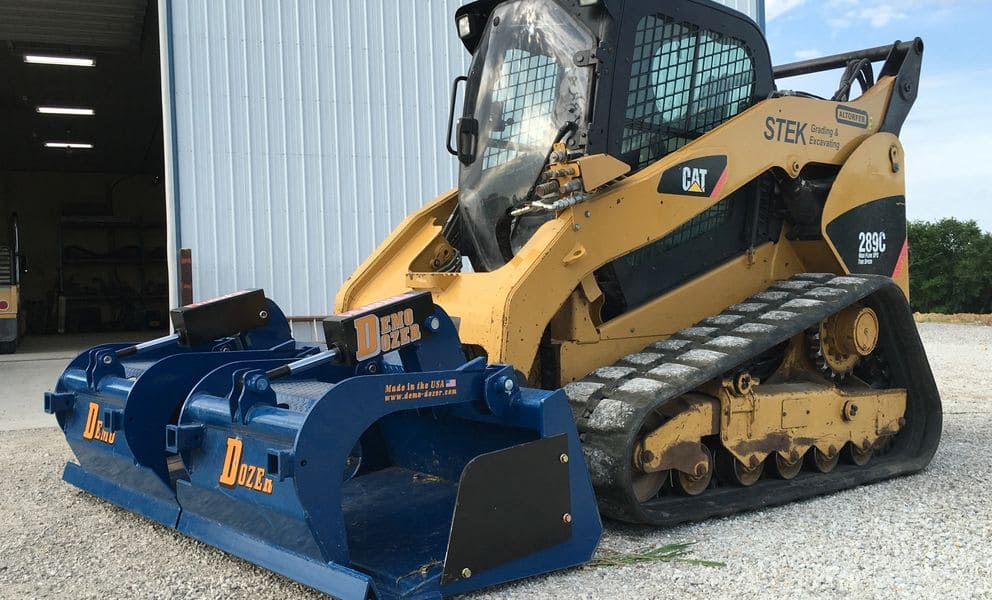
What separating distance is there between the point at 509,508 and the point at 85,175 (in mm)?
28009

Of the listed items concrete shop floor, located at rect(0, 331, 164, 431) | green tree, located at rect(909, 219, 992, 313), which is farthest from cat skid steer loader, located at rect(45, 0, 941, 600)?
green tree, located at rect(909, 219, 992, 313)

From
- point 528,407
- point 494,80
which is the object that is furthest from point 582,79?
point 528,407

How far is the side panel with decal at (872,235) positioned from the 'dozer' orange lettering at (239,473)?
12.6ft

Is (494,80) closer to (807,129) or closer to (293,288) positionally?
(807,129)

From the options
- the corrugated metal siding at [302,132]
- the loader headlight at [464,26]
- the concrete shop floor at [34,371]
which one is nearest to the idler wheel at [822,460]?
the loader headlight at [464,26]

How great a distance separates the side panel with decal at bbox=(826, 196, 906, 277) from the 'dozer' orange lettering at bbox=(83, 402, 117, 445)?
424cm

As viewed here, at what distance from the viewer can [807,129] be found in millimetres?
5617

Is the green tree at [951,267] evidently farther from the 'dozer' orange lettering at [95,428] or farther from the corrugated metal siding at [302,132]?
the 'dozer' orange lettering at [95,428]

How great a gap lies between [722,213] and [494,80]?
1.55 metres

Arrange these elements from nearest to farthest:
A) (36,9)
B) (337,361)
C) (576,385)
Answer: (337,361) < (576,385) < (36,9)

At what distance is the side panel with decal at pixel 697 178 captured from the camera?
489cm

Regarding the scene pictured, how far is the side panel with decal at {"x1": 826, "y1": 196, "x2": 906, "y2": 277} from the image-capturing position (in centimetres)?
581

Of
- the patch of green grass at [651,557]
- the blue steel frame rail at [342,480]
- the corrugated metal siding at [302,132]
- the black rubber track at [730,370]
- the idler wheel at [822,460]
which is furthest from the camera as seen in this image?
the corrugated metal siding at [302,132]

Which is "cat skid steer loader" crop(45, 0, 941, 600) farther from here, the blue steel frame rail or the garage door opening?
the garage door opening
